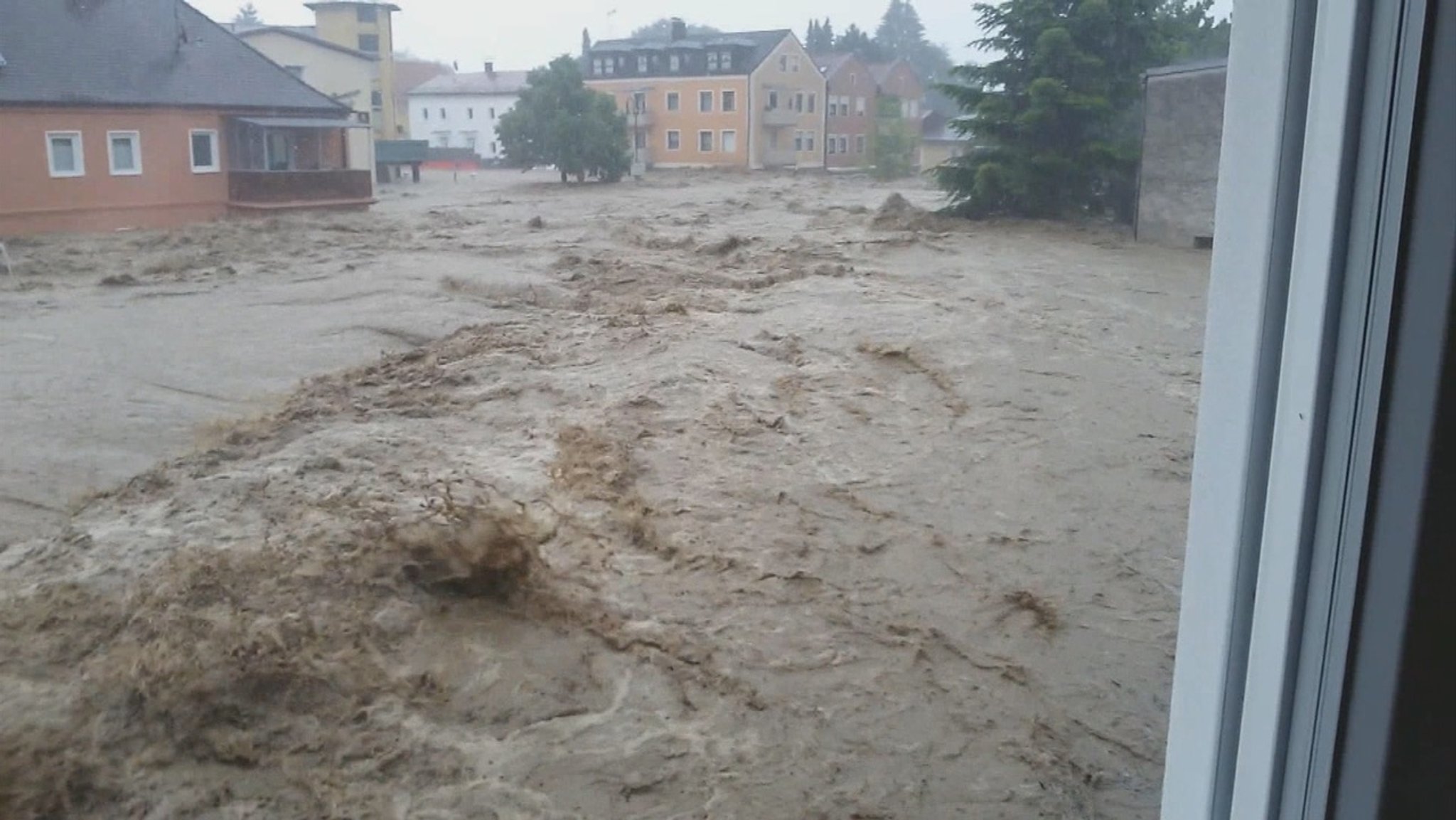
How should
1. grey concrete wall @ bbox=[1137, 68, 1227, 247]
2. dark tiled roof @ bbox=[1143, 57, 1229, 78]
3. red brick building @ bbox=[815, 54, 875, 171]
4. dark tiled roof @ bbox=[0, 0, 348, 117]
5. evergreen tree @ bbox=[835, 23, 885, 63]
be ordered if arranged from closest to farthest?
dark tiled roof @ bbox=[1143, 57, 1229, 78], grey concrete wall @ bbox=[1137, 68, 1227, 247], dark tiled roof @ bbox=[0, 0, 348, 117], evergreen tree @ bbox=[835, 23, 885, 63], red brick building @ bbox=[815, 54, 875, 171]

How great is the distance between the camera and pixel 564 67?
364 inches

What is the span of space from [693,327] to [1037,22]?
3444 millimetres

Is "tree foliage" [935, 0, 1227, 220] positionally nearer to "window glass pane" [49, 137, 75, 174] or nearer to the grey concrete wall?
the grey concrete wall

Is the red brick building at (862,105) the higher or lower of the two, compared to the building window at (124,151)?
higher

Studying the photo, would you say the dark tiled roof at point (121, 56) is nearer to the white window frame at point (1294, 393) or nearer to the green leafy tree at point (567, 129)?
the green leafy tree at point (567, 129)

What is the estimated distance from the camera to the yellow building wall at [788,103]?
6258 mm

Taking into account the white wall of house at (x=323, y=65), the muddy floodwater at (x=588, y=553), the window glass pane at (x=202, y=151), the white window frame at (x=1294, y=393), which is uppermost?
the white wall of house at (x=323, y=65)

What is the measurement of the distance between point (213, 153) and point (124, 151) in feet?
3.81

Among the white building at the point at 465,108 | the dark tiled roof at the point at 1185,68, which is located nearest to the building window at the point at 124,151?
the white building at the point at 465,108

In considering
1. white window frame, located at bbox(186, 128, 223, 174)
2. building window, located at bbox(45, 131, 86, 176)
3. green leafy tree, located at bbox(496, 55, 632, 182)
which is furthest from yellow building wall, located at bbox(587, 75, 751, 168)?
building window, located at bbox(45, 131, 86, 176)

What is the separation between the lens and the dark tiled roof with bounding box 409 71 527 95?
16.8ft

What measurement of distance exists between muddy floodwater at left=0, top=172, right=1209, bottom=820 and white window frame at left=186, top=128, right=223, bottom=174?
413mm

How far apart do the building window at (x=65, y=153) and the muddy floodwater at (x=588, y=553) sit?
0.35 m

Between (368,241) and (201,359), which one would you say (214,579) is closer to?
(201,359)
